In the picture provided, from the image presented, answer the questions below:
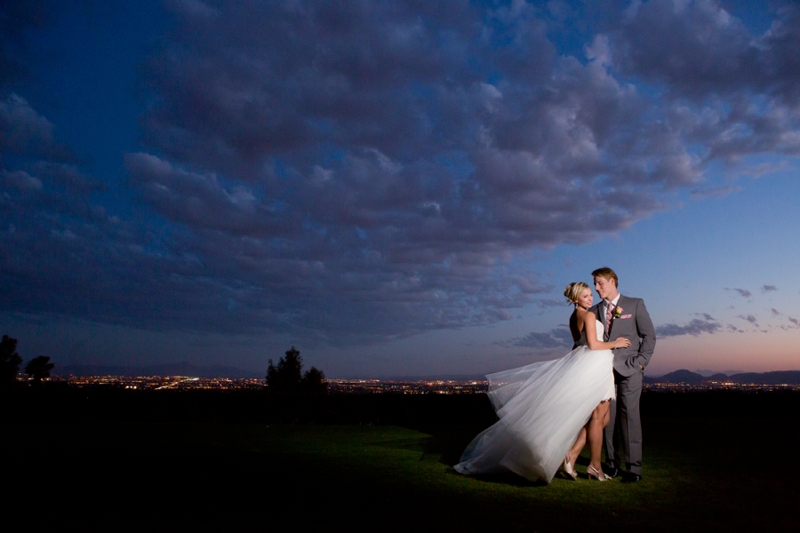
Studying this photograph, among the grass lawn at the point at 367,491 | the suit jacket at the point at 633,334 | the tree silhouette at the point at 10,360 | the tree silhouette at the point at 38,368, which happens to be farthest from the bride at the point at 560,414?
the tree silhouette at the point at 38,368

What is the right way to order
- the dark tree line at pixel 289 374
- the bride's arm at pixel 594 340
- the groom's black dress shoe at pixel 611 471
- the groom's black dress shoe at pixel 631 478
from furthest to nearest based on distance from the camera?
1. the dark tree line at pixel 289 374
2. the groom's black dress shoe at pixel 611 471
3. the bride's arm at pixel 594 340
4. the groom's black dress shoe at pixel 631 478

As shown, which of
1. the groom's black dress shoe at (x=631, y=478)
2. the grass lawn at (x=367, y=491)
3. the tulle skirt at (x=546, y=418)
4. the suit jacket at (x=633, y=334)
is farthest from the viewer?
the suit jacket at (x=633, y=334)

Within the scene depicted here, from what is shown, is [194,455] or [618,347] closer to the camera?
[618,347]


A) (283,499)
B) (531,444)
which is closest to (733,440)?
(531,444)

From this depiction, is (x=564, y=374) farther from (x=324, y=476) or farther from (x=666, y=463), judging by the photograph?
(x=324, y=476)

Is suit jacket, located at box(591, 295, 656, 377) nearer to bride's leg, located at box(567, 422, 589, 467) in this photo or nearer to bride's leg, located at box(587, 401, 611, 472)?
bride's leg, located at box(587, 401, 611, 472)

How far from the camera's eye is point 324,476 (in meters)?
7.33

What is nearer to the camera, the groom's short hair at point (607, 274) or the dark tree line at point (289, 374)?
the groom's short hair at point (607, 274)

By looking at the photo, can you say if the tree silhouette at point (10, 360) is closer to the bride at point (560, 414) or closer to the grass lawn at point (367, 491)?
the grass lawn at point (367, 491)

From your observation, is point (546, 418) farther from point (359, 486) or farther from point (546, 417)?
point (359, 486)

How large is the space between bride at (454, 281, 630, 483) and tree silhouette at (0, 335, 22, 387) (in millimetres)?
58561

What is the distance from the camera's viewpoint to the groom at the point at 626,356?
7348 millimetres

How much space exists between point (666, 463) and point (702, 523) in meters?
4.11

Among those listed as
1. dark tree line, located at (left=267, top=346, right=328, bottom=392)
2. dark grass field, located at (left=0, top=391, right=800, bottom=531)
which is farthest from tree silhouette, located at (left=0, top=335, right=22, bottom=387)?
dark grass field, located at (left=0, top=391, right=800, bottom=531)
